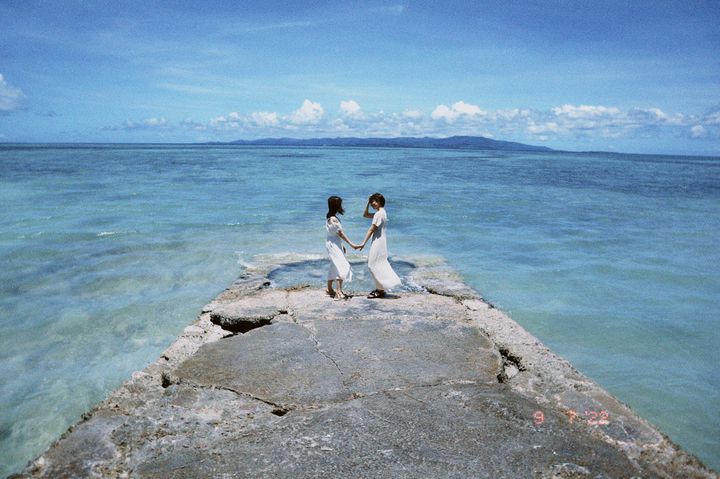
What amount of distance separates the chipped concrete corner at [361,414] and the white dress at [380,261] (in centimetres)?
146

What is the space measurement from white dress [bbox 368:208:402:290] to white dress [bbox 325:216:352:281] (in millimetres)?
374

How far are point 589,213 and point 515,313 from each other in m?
13.4

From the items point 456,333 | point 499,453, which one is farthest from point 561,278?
point 499,453

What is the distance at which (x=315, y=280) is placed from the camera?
8.62 metres

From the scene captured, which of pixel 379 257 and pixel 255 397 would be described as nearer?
pixel 255 397

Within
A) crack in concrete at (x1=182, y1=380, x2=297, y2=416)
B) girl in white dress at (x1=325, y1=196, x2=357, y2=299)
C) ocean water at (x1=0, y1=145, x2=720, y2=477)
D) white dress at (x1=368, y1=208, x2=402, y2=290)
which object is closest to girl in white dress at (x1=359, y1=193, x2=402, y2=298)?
white dress at (x1=368, y1=208, x2=402, y2=290)

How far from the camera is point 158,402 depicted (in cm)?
365

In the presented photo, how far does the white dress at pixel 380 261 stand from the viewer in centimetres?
662

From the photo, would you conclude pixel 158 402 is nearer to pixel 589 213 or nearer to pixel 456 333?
pixel 456 333

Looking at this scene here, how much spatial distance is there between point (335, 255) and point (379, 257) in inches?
24.6

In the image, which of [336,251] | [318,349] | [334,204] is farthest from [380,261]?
[318,349]

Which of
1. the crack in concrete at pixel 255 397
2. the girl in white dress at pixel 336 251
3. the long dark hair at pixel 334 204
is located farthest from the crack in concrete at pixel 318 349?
the long dark hair at pixel 334 204
